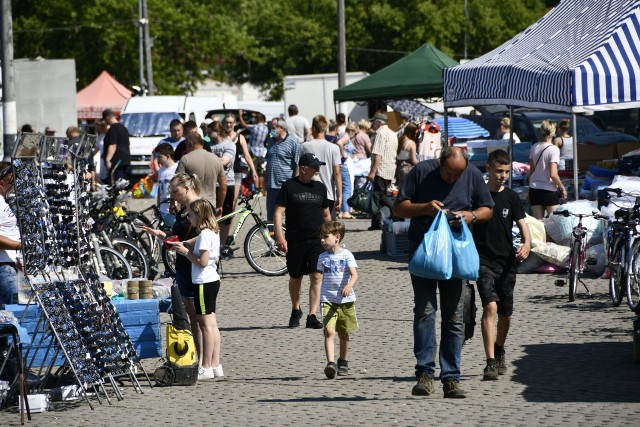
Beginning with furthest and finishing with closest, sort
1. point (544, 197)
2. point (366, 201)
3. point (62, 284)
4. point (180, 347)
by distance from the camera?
point (366, 201) → point (544, 197) → point (180, 347) → point (62, 284)

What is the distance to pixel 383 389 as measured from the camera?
890 cm

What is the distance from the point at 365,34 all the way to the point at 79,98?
1922 cm

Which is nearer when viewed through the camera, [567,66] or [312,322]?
[312,322]

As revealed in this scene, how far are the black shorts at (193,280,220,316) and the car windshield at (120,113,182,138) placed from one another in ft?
76.3

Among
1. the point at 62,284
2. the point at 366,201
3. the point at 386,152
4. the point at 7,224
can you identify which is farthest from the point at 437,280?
the point at 386,152

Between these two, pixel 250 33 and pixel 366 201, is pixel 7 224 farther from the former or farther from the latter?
pixel 250 33

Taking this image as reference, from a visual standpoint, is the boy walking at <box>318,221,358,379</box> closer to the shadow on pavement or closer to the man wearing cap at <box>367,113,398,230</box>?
the shadow on pavement

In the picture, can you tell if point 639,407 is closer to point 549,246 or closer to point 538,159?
point 549,246

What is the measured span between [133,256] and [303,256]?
389 centimetres

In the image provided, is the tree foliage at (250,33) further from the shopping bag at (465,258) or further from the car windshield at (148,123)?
the shopping bag at (465,258)

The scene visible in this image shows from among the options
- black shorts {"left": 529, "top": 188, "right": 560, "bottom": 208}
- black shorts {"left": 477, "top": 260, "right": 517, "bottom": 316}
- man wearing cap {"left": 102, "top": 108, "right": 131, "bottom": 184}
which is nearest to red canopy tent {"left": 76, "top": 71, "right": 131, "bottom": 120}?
man wearing cap {"left": 102, "top": 108, "right": 131, "bottom": 184}

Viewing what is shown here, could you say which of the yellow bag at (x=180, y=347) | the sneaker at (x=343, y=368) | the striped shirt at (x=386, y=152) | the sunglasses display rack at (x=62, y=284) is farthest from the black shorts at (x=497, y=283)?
the striped shirt at (x=386, y=152)

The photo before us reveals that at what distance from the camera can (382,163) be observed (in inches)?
791

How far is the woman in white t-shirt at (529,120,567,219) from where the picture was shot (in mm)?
15859
